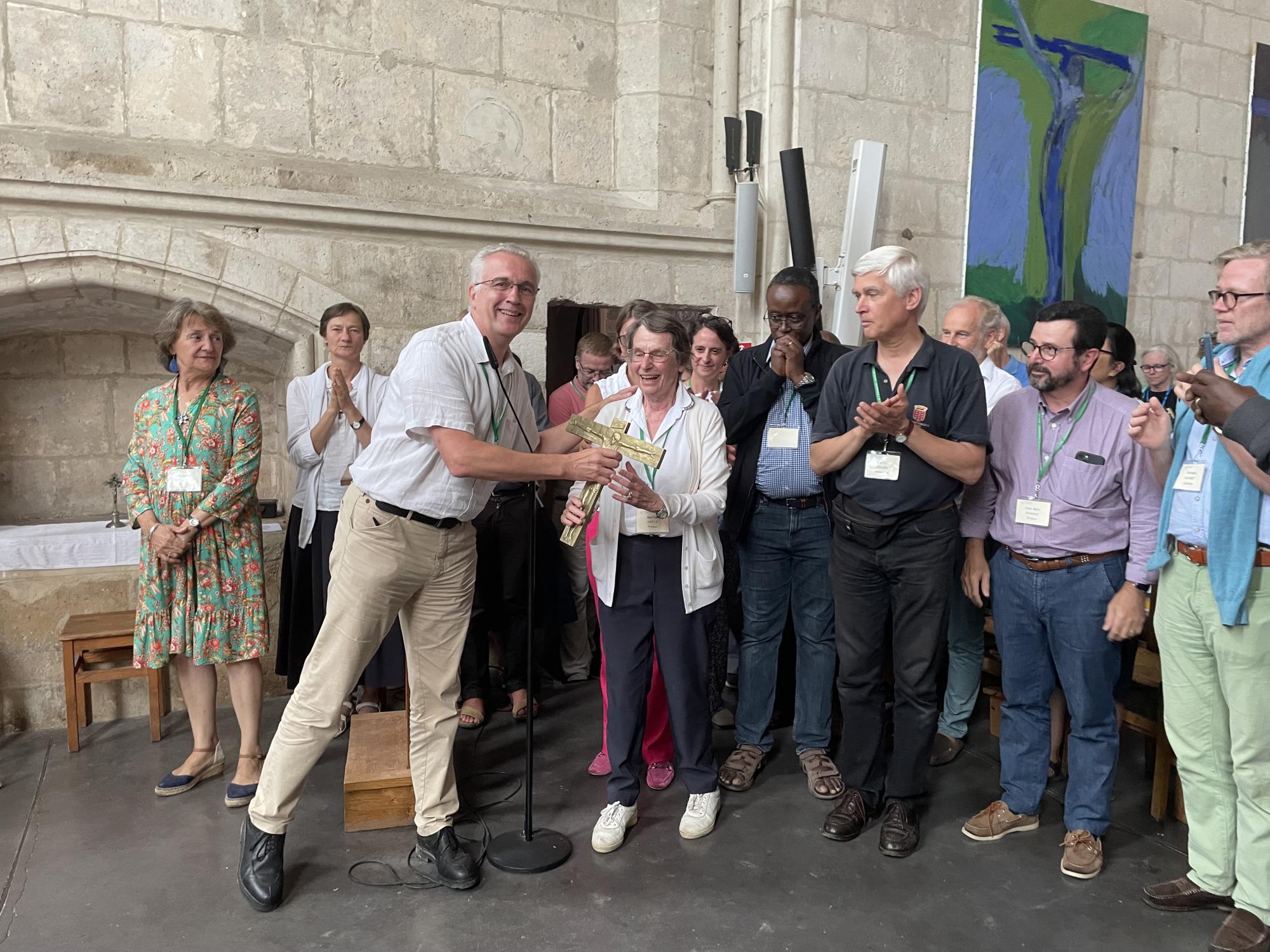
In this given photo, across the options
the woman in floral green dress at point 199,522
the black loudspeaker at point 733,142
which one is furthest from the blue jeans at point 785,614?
the black loudspeaker at point 733,142

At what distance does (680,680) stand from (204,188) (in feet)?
10.1

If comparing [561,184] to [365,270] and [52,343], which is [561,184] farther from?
[52,343]

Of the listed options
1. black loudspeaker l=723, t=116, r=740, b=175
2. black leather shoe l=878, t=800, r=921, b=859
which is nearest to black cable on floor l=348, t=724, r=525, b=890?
black leather shoe l=878, t=800, r=921, b=859

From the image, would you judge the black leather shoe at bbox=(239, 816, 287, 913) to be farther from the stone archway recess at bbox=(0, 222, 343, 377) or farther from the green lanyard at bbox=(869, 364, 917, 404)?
the stone archway recess at bbox=(0, 222, 343, 377)

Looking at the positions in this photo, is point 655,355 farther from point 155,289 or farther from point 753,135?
point 753,135

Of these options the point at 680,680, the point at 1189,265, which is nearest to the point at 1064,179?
the point at 1189,265

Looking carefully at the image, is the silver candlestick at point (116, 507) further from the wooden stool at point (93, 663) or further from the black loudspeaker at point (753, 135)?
the black loudspeaker at point (753, 135)

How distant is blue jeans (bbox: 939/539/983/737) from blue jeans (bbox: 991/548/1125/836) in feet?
2.07

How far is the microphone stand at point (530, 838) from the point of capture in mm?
2713

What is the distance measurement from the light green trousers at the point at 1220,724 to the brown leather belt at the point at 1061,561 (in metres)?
0.19

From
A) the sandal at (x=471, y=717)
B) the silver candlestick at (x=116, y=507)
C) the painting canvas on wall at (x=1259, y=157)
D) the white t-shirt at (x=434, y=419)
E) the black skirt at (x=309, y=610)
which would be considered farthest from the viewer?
the painting canvas on wall at (x=1259, y=157)

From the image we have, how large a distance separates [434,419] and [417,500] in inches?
10.6

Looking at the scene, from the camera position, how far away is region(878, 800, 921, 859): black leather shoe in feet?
9.37

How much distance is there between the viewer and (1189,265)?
6.37 metres
